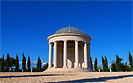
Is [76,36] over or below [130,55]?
over

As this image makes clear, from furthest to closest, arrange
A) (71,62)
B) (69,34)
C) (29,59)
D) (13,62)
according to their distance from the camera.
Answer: (13,62)
(29,59)
(71,62)
(69,34)

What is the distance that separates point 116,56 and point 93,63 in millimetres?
10358

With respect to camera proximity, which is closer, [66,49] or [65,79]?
[65,79]

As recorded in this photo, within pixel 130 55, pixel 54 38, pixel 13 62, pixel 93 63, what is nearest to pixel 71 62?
pixel 54 38

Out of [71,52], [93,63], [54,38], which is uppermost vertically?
[54,38]

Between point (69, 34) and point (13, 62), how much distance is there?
133 ft

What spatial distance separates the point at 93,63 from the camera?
203 ft

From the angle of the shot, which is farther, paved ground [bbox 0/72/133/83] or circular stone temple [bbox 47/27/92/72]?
circular stone temple [bbox 47/27/92/72]

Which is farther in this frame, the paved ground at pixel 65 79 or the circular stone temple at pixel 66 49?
the circular stone temple at pixel 66 49

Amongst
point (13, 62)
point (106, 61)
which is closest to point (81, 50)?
point (106, 61)

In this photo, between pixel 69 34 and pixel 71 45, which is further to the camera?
pixel 71 45

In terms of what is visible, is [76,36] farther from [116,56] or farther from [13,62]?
[13,62]

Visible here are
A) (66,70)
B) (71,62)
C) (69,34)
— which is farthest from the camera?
(71,62)

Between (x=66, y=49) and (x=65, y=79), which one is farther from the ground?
(x=66, y=49)
